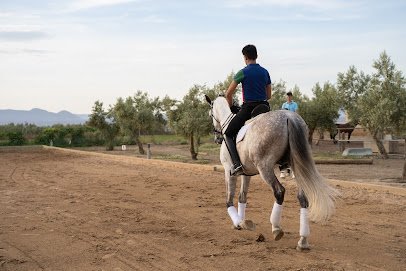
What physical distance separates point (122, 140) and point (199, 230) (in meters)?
39.3

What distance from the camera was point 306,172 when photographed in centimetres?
636

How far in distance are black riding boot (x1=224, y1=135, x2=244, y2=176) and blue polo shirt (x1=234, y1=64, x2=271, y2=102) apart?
71cm

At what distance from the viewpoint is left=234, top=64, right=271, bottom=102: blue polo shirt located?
24.1 ft

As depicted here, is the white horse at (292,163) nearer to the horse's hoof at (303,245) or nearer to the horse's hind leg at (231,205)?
the horse's hoof at (303,245)

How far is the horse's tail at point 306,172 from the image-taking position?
20.7ft

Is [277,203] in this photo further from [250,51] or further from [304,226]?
[250,51]

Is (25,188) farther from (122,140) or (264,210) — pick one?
(122,140)

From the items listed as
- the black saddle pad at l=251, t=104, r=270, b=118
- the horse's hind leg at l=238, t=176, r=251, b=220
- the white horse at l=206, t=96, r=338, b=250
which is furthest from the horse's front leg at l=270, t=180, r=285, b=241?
the black saddle pad at l=251, t=104, r=270, b=118

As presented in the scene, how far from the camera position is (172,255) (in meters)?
6.06

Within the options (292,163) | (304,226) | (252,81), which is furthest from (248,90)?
(304,226)

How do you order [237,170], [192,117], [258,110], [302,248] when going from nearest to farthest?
[302,248]
[237,170]
[258,110]
[192,117]

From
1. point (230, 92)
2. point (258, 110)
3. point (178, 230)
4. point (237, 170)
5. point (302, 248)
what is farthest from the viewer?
point (230, 92)

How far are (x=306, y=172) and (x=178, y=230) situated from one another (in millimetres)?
2419

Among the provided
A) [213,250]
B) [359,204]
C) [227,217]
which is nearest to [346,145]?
[359,204]
